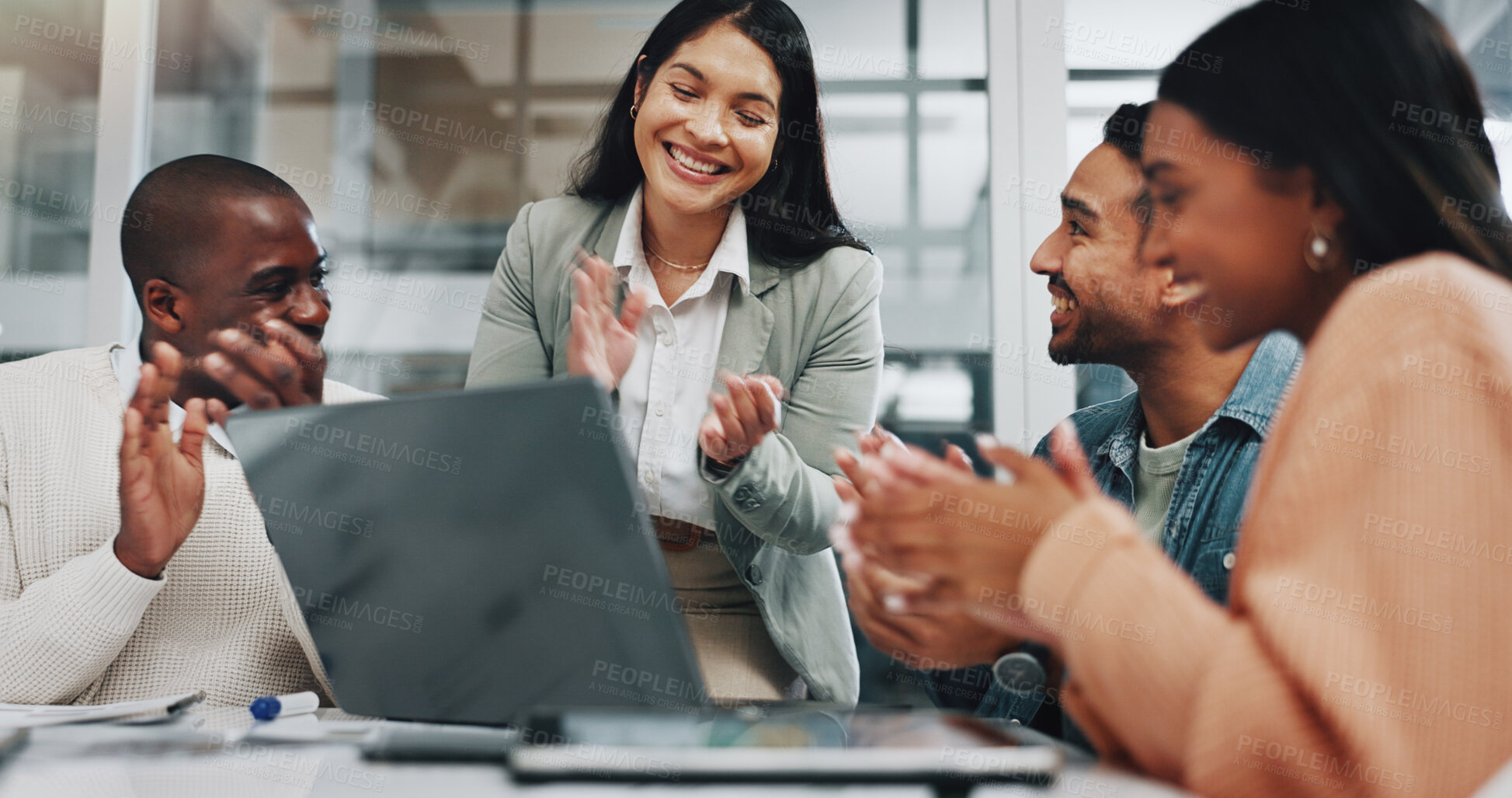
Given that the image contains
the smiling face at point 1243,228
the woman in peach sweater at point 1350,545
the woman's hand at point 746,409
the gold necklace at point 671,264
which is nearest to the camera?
the woman in peach sweater at point 1350,545

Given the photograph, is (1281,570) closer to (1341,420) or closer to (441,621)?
(1341,420)

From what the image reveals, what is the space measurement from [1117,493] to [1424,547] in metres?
0.78

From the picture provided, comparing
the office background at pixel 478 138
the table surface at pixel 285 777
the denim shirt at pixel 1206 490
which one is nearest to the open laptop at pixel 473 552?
the table surface at pixel 285 777

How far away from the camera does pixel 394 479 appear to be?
73 cm

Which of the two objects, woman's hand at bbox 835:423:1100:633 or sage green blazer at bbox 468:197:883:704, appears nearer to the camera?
woman's hand at bbox 835:423:1100:633

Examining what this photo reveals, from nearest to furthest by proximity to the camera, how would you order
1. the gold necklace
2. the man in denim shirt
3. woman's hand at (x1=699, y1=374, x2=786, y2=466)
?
the man in denim shirt < woman's hand at (x1=699, y1=374, x2=786, y2=466) < the gold necklace

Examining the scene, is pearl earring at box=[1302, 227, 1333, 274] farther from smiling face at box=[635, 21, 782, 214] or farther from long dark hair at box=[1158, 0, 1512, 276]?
smiling face at box=[635, 21, 782, 214]

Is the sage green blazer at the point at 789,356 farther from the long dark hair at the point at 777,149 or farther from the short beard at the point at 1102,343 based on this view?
the short beard at the point at 1102,343

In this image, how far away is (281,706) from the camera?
88 cm

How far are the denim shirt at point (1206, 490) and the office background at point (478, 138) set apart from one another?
3.20 feet

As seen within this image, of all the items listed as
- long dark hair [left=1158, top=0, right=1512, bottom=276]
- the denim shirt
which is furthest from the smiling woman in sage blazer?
long dark hair [left=1158, top=0, right=1512, bottom=276]

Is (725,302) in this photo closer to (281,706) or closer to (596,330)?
(596,330)

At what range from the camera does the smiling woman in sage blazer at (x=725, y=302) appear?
1426 mm

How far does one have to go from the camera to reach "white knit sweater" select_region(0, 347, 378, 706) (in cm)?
123
